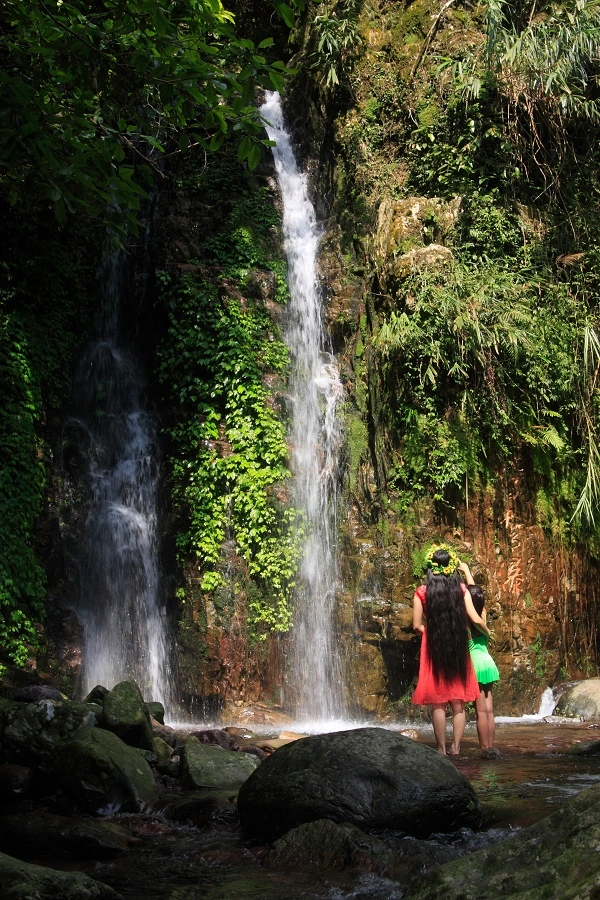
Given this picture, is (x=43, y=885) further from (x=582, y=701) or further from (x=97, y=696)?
(x=582, y=701)

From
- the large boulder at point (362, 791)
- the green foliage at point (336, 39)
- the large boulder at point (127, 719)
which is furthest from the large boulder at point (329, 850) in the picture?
the green foliage at point (336, 39)

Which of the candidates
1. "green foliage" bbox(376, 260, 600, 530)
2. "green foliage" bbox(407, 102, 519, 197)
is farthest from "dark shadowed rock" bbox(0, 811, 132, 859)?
"green foliage" bbox(407, 102, 519, 197)

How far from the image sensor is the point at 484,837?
469cm

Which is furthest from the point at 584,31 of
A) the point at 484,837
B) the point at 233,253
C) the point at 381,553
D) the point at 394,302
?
the point at 484,837

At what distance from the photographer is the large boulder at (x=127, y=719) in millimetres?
6582

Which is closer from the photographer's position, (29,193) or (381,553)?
(29,193)

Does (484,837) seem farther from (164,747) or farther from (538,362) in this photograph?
(538,362)

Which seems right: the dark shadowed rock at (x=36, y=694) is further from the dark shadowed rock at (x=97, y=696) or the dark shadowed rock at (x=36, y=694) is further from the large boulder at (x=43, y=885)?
the large boulder at (x=43, y=885)

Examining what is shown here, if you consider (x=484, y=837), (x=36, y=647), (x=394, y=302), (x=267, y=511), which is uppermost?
(x=394, y=302)

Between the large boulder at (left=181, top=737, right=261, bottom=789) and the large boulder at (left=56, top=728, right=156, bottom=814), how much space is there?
1.23 ft

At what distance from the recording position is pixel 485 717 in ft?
23.5

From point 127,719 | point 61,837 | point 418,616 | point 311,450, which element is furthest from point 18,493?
point 61,837

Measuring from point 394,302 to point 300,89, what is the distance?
5.97m

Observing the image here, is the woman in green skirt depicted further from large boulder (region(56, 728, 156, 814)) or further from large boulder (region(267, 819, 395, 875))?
large boulder (region(56, 728, 156, 814))
